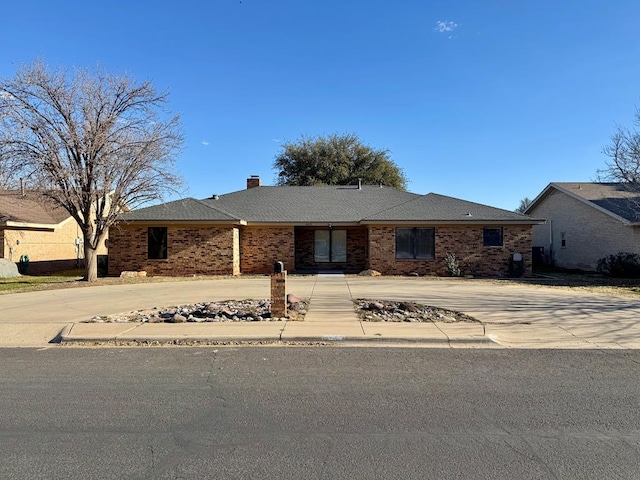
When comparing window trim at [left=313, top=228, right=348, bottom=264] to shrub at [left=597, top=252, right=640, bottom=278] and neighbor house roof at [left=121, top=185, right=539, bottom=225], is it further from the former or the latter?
shrub at [left=597, top=252, right=640, bottom=278]

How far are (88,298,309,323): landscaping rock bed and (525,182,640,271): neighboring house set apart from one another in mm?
18659

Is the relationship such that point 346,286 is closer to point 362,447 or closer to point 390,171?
point 362,447

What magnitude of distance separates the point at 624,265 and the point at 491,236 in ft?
20.0

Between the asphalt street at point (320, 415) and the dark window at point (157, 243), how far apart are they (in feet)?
47.2

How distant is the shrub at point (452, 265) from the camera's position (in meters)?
20.3

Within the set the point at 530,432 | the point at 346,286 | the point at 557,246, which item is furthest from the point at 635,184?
the point at 530,432

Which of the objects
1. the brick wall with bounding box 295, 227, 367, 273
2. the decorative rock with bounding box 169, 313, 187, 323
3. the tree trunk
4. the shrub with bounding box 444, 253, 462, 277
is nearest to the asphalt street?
the decorative rock with bounding box 169, 313, 187, 323

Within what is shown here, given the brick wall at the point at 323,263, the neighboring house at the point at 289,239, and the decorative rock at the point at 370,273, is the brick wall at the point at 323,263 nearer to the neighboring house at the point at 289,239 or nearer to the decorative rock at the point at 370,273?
the neighboring house at the point at 289,239

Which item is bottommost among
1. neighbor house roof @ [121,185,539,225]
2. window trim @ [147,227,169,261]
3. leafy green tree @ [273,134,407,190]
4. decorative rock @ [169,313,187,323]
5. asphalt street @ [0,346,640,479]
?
asphalt street @ [0,346,640,479]

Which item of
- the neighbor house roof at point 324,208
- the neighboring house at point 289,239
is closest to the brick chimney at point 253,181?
the neighbor house roof at point 324,208

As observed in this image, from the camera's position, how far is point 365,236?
23.3 m

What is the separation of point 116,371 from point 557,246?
2766cm

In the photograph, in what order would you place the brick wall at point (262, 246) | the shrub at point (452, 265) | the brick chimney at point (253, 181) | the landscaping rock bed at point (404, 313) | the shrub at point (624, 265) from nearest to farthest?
1. the landscaping rock bed at point (404, 313)
2. the shrub at point (624, 265)
3. the shrub at point (452, 265)
4. the brick wall at point (262, 246)
5. the brick chimney at point (253, 181)

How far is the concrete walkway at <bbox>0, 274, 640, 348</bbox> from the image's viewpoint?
7762 millimetres
